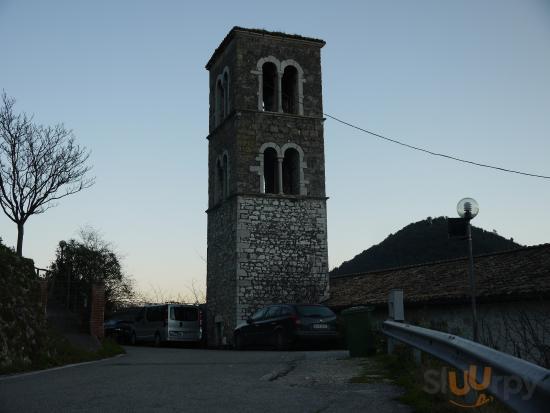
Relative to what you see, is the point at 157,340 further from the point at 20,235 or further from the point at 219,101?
the point at 219,101

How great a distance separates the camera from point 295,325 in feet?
59.3

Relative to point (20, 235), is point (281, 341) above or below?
below

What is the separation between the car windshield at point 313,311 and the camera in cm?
1833

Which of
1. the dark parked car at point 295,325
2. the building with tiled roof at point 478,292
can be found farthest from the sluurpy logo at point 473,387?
the dark parked car at point 295,325

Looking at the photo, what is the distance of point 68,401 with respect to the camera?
665cm

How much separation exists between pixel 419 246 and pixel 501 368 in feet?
143

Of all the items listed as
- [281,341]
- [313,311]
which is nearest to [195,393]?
[313,311]

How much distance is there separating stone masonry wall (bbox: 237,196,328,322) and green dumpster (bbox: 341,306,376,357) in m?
13.8

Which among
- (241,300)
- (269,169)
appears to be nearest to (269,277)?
(241,300)

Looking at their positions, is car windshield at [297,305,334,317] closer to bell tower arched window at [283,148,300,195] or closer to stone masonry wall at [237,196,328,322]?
stone masonry wall at [237,196,328,322]

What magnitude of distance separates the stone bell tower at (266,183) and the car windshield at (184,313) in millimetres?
1700

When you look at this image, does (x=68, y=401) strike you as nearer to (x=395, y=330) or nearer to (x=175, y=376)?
(x=175, y=376)

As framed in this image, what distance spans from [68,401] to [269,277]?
20440 mm

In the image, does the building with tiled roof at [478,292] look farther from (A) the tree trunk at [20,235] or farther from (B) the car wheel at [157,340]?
(A) the tree trunk at [20,235]
